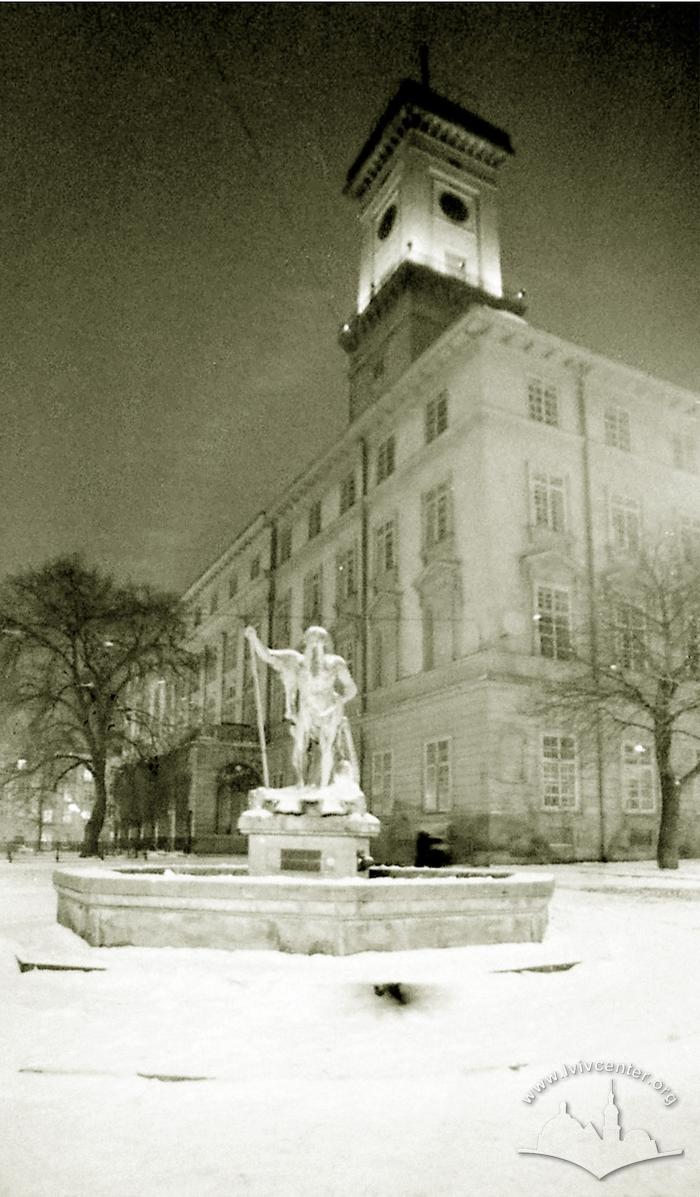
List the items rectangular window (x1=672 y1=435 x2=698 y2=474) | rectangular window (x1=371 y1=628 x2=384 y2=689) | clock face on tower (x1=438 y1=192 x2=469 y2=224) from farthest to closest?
clock face on tower (x1=438 y1=192 x2=469 y2=224)
rectangular window (x1=371 y1=628 x2=384 y2=689)
rectangular window (x1=672 y1=435 x2=698 y2=474)

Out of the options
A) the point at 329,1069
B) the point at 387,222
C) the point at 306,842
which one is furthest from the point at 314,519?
the point at 329,1069

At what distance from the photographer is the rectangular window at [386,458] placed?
41344mm

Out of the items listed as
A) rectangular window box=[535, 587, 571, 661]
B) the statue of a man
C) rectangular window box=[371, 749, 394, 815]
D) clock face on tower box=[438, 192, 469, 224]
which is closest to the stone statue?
the statue of a man

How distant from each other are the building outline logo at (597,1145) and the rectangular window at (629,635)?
950 inches

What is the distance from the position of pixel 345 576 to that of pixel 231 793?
13.5 meters

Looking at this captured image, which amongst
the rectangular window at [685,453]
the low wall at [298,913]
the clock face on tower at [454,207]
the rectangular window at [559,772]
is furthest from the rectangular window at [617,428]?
the low wall at [298,913]

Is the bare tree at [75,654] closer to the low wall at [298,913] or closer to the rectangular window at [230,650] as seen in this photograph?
the rectangular window at [230,650]

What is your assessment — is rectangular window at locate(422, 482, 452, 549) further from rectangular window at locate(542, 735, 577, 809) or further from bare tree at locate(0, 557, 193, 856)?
bare tree at locate(0, 557, 193, 856)

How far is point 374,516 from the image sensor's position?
139 feet

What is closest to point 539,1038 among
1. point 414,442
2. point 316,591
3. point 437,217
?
point 414,442

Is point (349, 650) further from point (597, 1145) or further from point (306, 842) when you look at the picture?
point (597, 1145)

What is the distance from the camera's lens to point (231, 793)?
48.6 m

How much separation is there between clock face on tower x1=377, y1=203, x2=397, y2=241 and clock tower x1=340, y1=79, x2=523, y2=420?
7 centimetres

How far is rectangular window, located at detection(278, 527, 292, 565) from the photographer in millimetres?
54375
